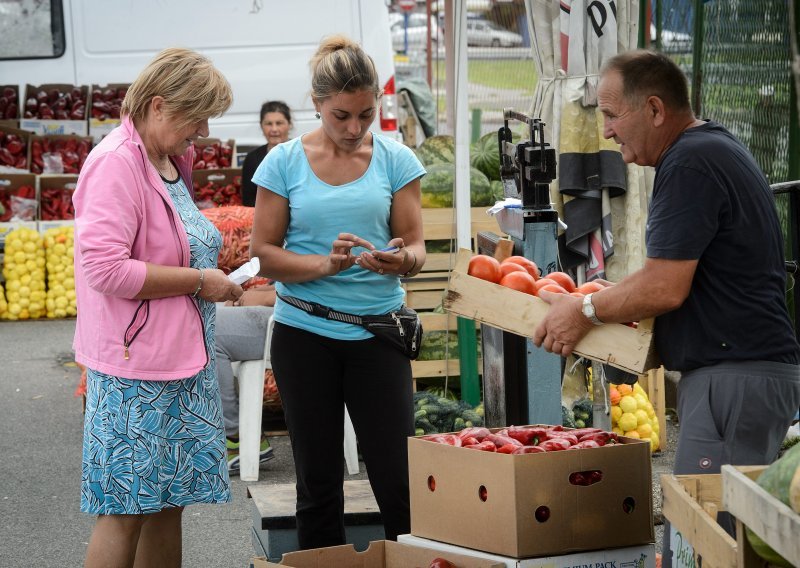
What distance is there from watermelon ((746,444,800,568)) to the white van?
24.4 ft

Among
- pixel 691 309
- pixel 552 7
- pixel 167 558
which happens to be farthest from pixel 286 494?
pixel 552 7

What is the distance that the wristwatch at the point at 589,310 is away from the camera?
2896 mm

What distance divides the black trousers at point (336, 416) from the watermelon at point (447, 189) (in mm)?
3005

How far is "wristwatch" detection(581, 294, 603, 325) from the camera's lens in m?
2.90

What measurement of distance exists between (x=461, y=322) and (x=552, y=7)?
1.77m

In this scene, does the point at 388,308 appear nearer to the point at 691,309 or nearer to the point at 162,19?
the point at 691,309

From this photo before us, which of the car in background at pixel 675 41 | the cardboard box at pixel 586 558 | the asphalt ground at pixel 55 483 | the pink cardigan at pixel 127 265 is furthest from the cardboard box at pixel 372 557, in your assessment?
the car in background at pixel 675 41

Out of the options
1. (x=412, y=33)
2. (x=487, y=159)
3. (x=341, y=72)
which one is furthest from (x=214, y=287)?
(x=412, y=33)

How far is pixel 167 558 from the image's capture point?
335cm

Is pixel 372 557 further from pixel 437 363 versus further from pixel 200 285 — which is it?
pixel 437 363

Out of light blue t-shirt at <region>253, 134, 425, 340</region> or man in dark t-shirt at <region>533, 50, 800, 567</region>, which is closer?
man in dark t-shirt at <region>533, 50, 800, 567</region>

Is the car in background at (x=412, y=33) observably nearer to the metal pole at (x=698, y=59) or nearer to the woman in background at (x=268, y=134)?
the woman in background at (x=268, y=134)

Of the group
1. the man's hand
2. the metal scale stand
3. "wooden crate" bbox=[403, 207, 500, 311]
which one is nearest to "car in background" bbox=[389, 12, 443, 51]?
"wooden crate" bbox=[403, 207, 500, 311]

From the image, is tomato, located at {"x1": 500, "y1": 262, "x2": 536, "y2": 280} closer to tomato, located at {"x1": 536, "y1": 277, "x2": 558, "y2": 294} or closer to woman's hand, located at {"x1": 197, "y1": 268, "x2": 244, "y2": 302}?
tomato, located at {"x1": 536, "y1": 277, "x2": 558, "y2": 294}
